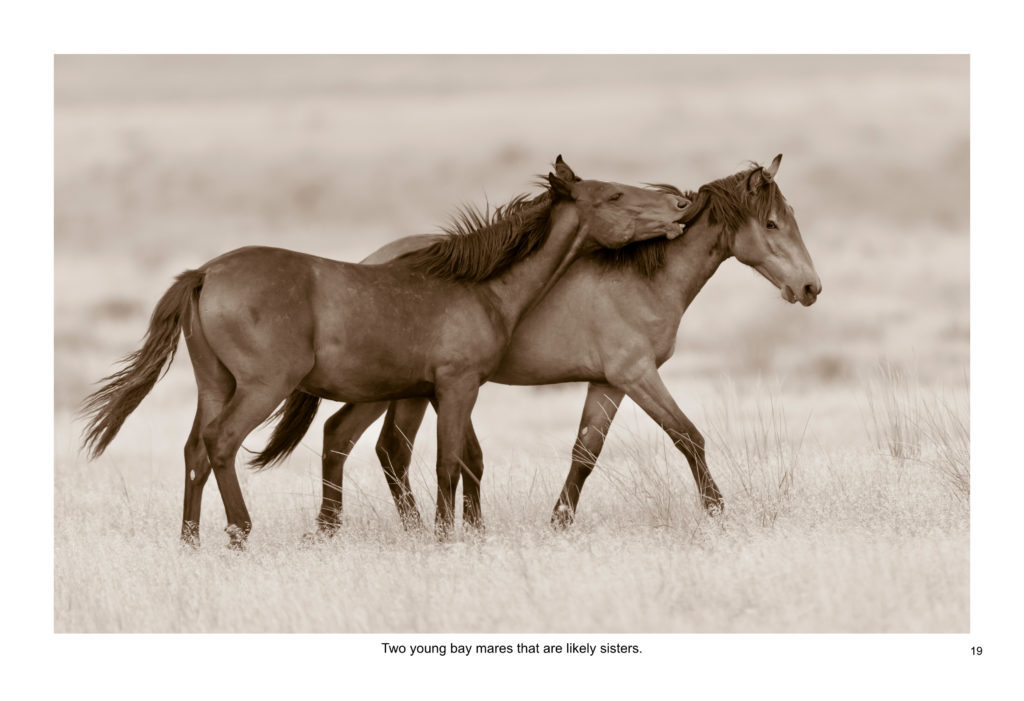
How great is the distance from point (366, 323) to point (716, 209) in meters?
2.68

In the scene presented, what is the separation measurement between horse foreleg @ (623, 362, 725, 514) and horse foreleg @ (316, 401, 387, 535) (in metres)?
1.89

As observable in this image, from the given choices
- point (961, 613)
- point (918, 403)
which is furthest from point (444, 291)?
point (918, 403)

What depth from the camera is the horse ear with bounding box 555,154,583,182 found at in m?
8.41

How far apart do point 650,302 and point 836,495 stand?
1877 mm

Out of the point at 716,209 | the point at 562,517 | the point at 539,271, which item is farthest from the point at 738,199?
the point at 562,517

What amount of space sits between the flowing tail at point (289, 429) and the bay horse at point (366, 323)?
1.02 m

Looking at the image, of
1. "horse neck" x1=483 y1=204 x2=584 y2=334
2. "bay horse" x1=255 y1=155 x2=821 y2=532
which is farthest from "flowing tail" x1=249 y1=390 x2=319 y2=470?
"horse neck" x1=483 y1=204 x2=584 y2=334

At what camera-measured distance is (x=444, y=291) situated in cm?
811

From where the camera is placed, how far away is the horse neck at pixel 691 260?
8.81 m

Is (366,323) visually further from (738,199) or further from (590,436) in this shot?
(738,199)

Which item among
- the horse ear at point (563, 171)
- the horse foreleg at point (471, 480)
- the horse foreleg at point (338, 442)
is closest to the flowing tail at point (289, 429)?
the horse foreleg at point (338, 442)

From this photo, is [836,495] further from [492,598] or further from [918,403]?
[492,598]

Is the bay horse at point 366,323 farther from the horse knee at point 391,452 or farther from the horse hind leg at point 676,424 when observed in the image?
the horse hind leg at point 676,424

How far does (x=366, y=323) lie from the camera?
7734 mm
